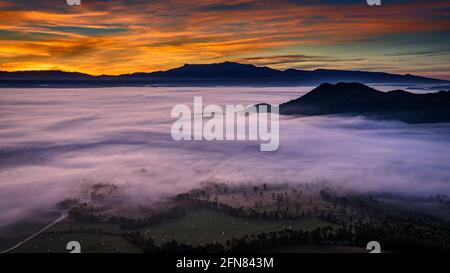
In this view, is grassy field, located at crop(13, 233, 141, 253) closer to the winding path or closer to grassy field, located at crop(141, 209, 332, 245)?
the winding path

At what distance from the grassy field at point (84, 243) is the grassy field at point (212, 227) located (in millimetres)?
5867

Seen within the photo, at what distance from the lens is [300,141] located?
147000 millimetres

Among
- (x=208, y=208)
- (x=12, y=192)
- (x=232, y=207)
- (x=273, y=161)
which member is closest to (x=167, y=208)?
(x=208, y=208)

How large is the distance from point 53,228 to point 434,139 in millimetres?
117984

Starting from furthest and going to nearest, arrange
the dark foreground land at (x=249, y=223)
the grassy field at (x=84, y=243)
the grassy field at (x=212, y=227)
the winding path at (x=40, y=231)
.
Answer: the grassy field at (x=212, y=227) < the winding path at (x=40, y=231) < the grassy field at (x=84, y=243) < the dark foreground land at (x=249, y=223)

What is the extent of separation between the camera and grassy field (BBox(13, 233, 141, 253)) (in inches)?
2126

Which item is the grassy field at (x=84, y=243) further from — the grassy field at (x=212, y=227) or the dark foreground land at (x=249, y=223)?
the grassy field at (x=212, y=227)

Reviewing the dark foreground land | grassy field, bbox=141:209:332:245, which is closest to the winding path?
the dark foreground land

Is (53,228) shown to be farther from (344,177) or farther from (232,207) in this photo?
(344,177)

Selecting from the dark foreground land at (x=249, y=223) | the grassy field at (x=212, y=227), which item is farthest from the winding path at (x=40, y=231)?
the grassy field at (x=212, y=227)

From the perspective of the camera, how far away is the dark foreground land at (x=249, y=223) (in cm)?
5375

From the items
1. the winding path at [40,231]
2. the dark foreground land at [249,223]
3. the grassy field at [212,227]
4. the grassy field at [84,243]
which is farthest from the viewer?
the grassy field at [212,227]

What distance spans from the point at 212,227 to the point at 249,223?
7887 millimetres
